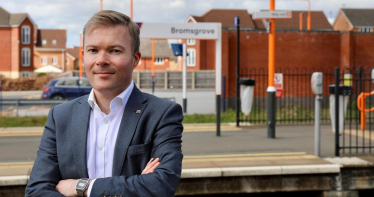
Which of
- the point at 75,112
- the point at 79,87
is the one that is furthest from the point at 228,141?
the point at 79,87

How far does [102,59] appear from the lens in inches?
91.2

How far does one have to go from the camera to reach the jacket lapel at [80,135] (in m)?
2.40

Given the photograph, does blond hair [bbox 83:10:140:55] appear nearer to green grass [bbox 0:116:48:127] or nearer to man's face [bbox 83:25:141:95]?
man's face [bbox 83:25:141:95]

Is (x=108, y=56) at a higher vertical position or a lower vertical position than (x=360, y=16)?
lower

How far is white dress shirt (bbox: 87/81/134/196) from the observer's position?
94.3 inches

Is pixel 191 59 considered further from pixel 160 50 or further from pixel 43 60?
pixel 43 60

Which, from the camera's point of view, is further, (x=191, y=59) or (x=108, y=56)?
(x=191, y=59)

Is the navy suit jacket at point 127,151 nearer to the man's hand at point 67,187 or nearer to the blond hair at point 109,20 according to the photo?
the man's hand at point 67,187

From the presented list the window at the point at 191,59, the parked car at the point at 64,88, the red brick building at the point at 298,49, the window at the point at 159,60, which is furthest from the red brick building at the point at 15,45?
the red brick building at the point at 298,49

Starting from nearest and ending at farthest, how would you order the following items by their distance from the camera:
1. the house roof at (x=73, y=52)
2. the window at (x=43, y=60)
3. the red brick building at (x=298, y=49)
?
the red brick building at (x=298, y=49)
the window at (x=43, y=60)
the house roof at (x=73, y=52)

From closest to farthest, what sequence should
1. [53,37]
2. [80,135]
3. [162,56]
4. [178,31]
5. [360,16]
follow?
[80,135] < [178,31] < [360,16] < [162,56] < [53,37]

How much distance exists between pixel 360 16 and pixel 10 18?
156 feet

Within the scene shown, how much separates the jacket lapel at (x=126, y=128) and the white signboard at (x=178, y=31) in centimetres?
827

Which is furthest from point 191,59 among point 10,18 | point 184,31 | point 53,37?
point 184,31
